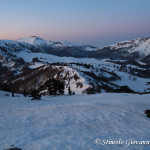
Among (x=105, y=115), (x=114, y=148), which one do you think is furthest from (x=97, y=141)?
(x=105, y=115)

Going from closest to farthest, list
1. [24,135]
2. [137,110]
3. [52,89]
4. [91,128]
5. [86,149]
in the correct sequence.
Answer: [86,149]
[24,135]
[91,128]
[137,110]
[52,89]

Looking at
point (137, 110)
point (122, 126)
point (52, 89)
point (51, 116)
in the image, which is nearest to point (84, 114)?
point (51, 116)

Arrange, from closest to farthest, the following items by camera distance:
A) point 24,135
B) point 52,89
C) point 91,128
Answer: point 24,135 → point 91,128 → point 52,89

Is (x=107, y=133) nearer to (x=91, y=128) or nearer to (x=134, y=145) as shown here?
(x=91, y=128)

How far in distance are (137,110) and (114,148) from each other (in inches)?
549

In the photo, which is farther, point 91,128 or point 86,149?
point 91,128

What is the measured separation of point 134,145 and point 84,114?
Answer: 32.6 ft

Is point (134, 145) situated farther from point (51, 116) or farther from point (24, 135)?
point (51, 116)

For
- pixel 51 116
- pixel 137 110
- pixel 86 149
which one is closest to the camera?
pixel 86 149

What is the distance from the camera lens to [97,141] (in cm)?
1171

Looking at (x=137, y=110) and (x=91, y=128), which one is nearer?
(x=91, y=128)

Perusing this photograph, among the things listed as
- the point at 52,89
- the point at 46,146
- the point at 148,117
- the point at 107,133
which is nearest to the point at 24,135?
the point at 46,146

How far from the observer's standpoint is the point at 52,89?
6044 centimetres

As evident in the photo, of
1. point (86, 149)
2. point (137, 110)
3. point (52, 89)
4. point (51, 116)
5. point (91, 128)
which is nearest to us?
point (86, 149)
